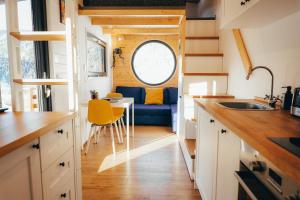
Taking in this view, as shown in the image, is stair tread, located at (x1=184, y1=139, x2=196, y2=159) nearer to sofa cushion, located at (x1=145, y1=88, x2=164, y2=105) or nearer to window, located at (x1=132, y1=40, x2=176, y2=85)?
sofa cushion, located at (x1=145, y1=88, x2=164, y2=105)

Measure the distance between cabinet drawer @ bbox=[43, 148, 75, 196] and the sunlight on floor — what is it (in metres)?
1.27

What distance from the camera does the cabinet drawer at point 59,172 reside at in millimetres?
1176

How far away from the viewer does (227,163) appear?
1.29 m

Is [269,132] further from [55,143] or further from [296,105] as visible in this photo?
[55,143]

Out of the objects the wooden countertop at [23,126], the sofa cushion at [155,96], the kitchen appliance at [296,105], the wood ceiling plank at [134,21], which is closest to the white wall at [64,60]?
the wood ceiling plank at [134,21]

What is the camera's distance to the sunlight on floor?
2.88 m

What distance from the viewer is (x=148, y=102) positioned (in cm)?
550

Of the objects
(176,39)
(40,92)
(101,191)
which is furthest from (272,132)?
(176,39)

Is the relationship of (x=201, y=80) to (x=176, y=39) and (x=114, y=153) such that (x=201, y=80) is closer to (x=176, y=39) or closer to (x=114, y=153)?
(x=114, y=153)

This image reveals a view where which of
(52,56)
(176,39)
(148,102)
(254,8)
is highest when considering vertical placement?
(176,39)

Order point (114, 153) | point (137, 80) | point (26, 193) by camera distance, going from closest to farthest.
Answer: point (26, 193), point (114, 153), point (137, 80)

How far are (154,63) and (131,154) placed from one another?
130 inches

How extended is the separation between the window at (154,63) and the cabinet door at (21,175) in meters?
4.96

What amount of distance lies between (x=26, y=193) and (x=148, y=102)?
4549 mm
